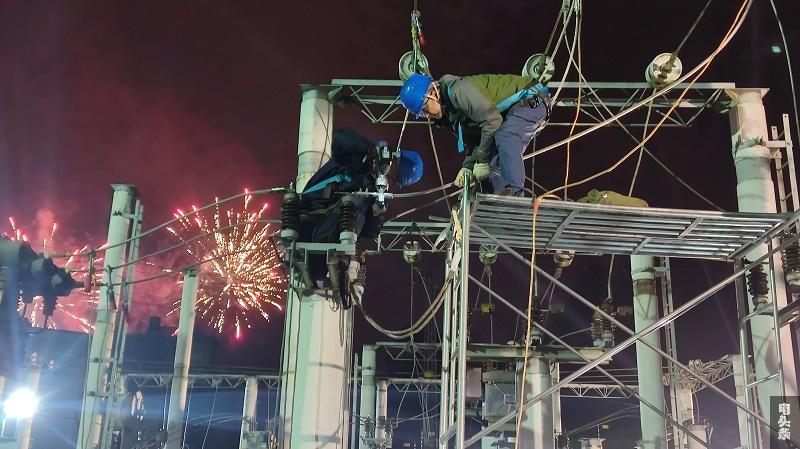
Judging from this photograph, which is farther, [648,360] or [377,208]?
[648,360]

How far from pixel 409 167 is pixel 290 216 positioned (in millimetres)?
1671

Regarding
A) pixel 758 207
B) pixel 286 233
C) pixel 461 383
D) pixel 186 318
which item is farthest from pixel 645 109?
Answer: pixel 186 318

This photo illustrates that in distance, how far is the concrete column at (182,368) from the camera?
19.5m

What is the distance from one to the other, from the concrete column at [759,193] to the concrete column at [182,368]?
46.7ft

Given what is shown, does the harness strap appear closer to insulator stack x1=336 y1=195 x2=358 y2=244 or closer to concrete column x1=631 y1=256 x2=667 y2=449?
insulator stack x1=336 y1=195 x2=358 y2=244

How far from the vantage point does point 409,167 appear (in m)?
9.38

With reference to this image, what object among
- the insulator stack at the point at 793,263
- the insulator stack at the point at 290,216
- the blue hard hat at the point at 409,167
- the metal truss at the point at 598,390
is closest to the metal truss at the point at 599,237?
the blue hard hat at the point at 409,167

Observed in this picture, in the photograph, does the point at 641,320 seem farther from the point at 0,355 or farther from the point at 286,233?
the point at 0,355


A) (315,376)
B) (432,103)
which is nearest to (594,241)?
(432,103)

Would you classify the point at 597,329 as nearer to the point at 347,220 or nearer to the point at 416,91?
the point at 347,220

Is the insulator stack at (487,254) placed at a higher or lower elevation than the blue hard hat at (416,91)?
higher

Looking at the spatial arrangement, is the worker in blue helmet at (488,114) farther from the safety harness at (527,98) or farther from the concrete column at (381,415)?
the concrete column at (381,415)

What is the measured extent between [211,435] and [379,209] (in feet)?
168

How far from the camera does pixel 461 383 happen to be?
6.01m
